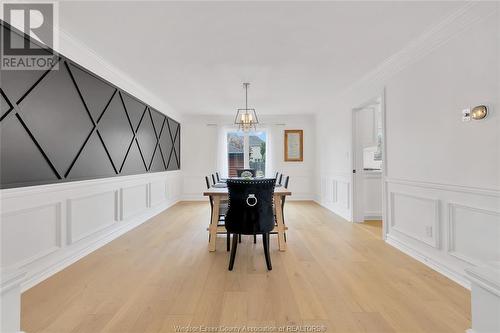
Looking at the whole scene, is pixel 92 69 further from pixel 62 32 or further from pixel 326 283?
pixel 326 283

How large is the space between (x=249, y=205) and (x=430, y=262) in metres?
2.02

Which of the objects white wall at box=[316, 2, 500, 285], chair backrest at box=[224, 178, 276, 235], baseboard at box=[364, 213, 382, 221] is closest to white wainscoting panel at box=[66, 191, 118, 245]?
chair backrest at box=[224, 178, 276, 235]

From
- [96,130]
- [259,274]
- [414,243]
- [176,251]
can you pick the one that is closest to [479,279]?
[259,274]

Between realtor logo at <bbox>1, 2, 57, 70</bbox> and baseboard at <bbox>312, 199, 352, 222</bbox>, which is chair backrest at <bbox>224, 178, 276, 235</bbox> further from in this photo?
baseboard at <bbox>312, 199, 352, 222</bbox>

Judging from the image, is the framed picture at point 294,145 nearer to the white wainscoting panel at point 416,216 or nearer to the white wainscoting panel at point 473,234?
the white wainscoting panel at point 416,216

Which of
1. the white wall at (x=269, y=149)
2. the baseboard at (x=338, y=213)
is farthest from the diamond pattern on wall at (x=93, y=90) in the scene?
the baseboard at (x=338, y=213)

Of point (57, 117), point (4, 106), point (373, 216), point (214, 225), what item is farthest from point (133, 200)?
point (373, 216)

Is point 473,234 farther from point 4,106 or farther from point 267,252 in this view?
point 4,106

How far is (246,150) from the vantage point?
24.1ft

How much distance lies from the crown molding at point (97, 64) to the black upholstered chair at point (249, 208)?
2.27 m

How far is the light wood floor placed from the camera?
5.74 feet

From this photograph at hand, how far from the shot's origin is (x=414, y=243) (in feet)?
9.70

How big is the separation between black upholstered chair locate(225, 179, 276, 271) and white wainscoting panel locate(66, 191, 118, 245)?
174 cm

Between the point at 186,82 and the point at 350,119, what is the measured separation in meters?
3.04
